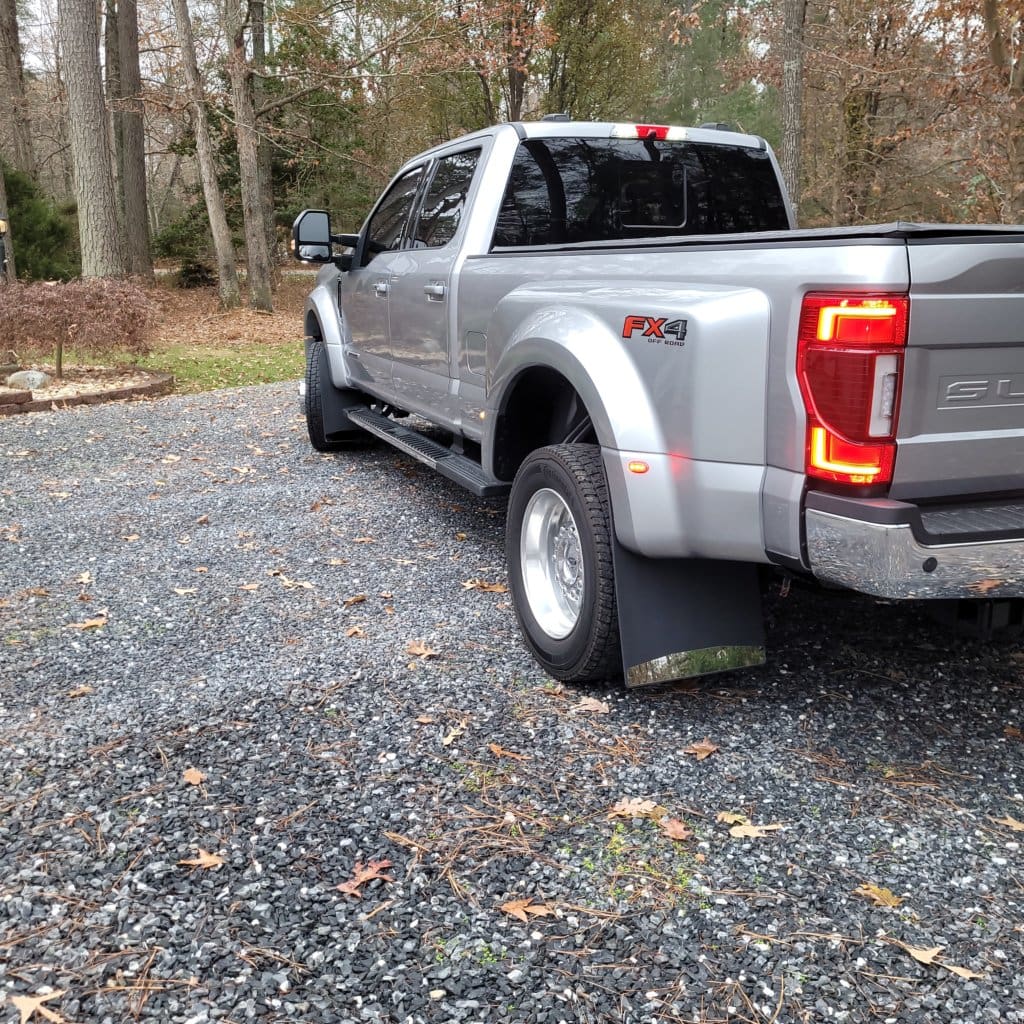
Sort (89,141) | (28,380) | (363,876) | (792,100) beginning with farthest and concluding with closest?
(792,100), (89,141), (28,380), (363,876)

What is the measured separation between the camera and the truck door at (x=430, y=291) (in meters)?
4.82

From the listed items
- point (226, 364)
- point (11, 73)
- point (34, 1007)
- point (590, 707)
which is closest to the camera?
point (34, 1007)

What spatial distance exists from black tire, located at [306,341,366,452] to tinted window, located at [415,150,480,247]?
2.00 meters

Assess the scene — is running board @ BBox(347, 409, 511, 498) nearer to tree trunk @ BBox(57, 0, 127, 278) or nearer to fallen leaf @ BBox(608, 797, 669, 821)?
fallen leaf @ BBox(608, 797, 669, 821)

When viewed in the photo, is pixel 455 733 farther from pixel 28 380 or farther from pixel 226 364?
pixel 226 364

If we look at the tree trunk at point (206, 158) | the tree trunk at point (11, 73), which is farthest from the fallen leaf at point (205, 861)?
the tree trunk at point (11, 73)

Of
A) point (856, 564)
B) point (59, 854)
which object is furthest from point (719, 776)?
point (59, 854)

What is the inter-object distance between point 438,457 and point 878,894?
3122 millimetres

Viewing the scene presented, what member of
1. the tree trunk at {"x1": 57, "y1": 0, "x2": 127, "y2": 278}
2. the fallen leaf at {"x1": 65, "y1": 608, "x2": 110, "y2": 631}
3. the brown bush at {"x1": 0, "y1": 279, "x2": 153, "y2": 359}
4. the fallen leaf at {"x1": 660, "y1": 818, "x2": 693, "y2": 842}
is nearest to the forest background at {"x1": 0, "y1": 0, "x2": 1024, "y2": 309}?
the tree trunk at {"x1": 57, "y1": 0, "x2": 127, "y2": 278}

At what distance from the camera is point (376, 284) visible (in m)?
5.98

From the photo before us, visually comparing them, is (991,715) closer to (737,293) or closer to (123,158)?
(737,293)

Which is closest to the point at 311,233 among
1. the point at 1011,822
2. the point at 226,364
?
the point at 1011,822

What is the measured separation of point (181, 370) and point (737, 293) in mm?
11197

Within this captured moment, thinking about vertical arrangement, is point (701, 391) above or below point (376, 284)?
below
